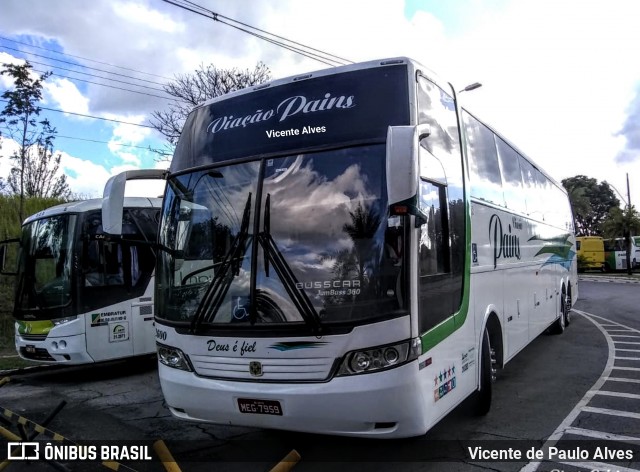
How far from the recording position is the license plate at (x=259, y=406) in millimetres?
4168

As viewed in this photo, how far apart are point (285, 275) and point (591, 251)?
158ft

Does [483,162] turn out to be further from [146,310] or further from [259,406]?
[146,310]

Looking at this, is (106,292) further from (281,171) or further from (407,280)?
(407,280)

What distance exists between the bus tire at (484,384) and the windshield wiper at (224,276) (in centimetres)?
309

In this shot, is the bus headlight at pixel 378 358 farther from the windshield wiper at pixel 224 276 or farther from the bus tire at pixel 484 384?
the bus tire at pixel 484 384

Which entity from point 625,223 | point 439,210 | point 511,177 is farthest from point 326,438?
point 625,223

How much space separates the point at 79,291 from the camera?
888 cm

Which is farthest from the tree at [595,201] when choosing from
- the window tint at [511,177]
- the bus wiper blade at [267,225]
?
the bus wiper blade at [267,225]

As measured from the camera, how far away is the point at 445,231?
4.98 m

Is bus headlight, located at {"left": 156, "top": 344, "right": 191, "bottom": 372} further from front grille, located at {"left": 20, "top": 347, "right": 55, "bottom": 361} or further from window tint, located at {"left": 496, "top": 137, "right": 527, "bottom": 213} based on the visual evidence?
window tint, located at {"left": 496, "top": 137, "right": 527, "bottom": 213}

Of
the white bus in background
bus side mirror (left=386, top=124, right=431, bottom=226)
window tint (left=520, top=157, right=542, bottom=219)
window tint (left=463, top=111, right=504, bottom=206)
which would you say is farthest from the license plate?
the white bus in background

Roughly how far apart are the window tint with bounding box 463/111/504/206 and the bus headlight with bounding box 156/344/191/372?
11.7ft

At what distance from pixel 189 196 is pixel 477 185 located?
3.36 meters

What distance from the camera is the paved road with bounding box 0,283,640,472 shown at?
16.4ft
